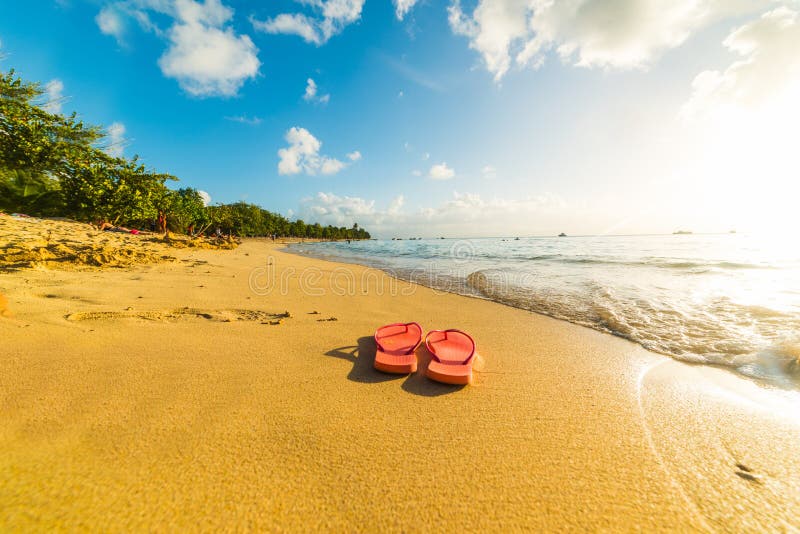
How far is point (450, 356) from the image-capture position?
110 inches

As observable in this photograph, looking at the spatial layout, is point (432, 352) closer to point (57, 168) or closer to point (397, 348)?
point (397, 348)

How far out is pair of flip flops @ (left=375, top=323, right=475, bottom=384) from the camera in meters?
2.41

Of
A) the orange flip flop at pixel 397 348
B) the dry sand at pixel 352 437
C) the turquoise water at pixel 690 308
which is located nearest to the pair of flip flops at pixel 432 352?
the orange flip flop at pixel 397 348

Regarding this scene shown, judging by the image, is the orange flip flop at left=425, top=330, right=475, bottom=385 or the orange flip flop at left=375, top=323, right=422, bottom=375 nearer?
the orange flip flop at left=425, top=330, right=475, bottom=385

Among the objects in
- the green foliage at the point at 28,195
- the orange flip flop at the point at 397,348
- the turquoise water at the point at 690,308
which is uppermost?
the green foliage at the point at 28,195

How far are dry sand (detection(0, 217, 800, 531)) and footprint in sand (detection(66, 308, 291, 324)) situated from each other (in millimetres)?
107

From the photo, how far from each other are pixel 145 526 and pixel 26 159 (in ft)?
37.7

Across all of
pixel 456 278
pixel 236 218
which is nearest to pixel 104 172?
pixel 456 278

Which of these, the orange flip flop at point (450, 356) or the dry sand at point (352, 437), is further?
the orange flip flop at point (450, 356)

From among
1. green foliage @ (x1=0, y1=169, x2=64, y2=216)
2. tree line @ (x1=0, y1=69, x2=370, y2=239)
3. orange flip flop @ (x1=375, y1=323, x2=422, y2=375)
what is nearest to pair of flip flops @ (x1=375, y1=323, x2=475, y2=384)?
orange flip flop @ (x1=375, y1=323, x2=422, y2=375)

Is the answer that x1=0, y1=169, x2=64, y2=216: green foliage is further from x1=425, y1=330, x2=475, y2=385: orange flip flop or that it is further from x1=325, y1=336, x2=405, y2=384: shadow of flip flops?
x1=425, y1=330, x2=475, y2=385: orange flip flop

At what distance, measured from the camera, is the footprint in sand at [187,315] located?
3152 millimetres

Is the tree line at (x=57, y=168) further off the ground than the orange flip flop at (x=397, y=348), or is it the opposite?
the tree line at (x=57, y=168)

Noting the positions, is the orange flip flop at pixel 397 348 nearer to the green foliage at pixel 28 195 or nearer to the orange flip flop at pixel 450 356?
the orange flip flop at pixel 450 356
